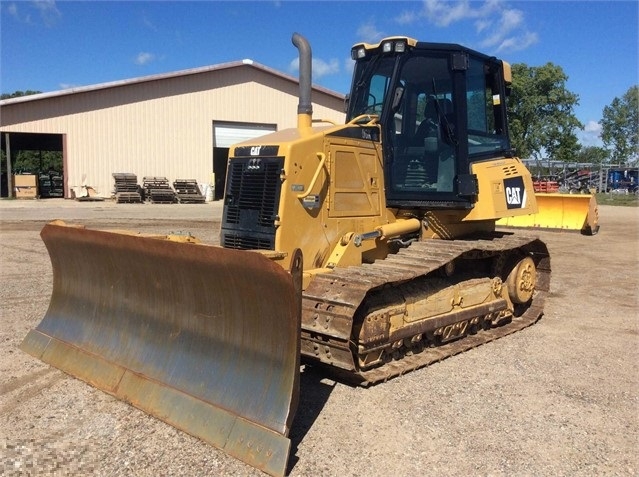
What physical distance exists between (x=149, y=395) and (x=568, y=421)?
319 centimetres

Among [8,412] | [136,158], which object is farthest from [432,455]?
[136,158]

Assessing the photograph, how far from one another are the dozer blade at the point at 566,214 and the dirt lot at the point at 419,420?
9.88m

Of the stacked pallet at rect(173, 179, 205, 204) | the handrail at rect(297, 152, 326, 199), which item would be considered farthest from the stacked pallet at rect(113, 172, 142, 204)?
the handrail at rect(297, 152, 326, 199)

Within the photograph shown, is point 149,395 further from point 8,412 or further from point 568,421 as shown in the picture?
point 568,421

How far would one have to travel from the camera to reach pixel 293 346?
156 inches

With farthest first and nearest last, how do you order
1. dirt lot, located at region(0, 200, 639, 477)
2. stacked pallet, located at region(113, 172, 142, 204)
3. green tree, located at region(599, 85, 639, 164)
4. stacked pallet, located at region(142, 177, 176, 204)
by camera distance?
1. green tree, located at region(599, 85, 639, 164)
2. stacked pallet, located at region(142, 177, 176, 204)
3. stacked pallet, located at region(113, 172, 142, 204)
4. dirt lot, located at region(0, 200, 639, 477)

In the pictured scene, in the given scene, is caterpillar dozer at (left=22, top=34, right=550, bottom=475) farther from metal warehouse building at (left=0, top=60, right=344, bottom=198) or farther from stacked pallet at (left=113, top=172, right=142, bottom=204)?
metal warehouse building at (left=0, top=60, right=344, bottom=198)

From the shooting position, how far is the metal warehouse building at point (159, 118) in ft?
86.5

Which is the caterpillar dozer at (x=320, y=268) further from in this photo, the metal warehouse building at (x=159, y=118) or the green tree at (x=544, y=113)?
the green tree at (x=544, y=113)

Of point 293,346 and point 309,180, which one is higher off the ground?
point 309,180

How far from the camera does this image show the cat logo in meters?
6.76

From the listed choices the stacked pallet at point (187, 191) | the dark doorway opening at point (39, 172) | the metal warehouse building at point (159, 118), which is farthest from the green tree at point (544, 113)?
the dark doorway opening at point (39, 172)

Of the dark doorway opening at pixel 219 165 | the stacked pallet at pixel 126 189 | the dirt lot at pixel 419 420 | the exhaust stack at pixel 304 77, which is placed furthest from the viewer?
the dark doorway opening at pixel 219 165

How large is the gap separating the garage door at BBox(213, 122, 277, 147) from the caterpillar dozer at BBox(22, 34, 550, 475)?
23990 mm
